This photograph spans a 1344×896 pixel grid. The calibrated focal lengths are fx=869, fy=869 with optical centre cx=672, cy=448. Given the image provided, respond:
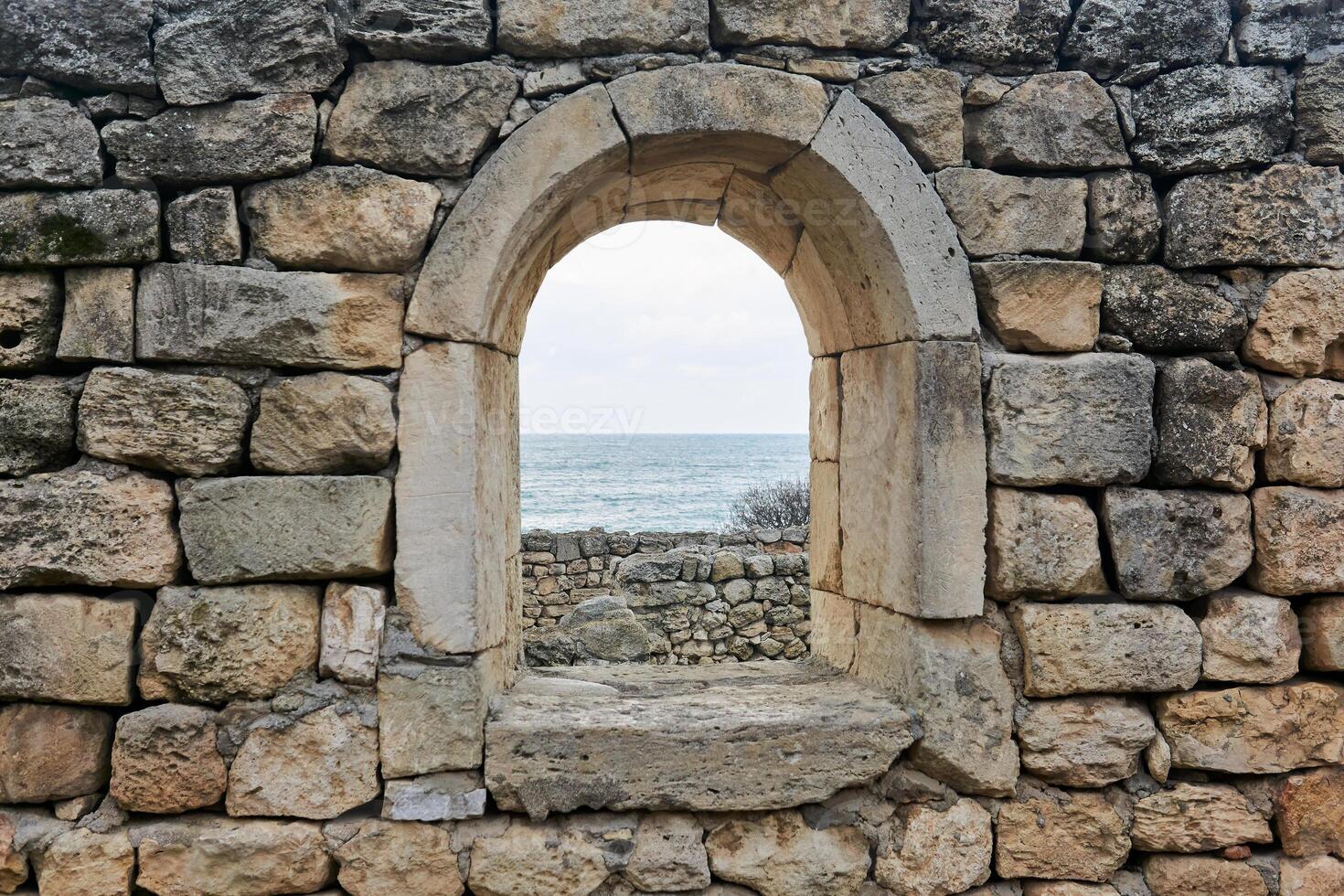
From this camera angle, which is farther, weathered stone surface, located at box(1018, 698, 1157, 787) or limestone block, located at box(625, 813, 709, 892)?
weathered stone surface, located at box(1018, 698, 1157, 787)

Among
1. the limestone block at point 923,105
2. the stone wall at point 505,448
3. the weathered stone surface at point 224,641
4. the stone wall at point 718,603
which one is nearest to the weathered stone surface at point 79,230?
the stone wall at point 505,448

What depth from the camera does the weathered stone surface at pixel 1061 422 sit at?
2.87 metres

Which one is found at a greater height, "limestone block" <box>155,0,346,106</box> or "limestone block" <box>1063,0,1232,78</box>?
"limestone block" <box>1063,0,1232,78</box>

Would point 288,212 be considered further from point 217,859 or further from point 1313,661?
point 1313,661

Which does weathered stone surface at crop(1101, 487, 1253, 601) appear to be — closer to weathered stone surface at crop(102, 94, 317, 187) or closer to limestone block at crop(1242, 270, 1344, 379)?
limestone block at crop(1242, 270, 1344, 379)

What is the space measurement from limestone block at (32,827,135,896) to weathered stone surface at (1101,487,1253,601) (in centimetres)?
330

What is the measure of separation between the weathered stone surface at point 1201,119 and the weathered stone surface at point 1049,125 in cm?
14

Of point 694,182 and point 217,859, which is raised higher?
point 694,182

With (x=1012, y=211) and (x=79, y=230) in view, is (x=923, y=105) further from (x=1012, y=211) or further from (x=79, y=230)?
(x=79, y=230)

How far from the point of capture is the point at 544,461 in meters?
66.7

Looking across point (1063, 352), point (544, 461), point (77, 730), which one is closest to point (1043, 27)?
point (1063, 352)

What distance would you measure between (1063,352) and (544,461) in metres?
64.7

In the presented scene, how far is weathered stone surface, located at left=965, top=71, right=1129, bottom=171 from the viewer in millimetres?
2900

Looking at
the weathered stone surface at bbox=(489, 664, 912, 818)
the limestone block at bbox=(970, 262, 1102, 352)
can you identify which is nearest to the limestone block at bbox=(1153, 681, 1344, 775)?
the weathered stone surface at bbox=(489, 664, 912, 818)
